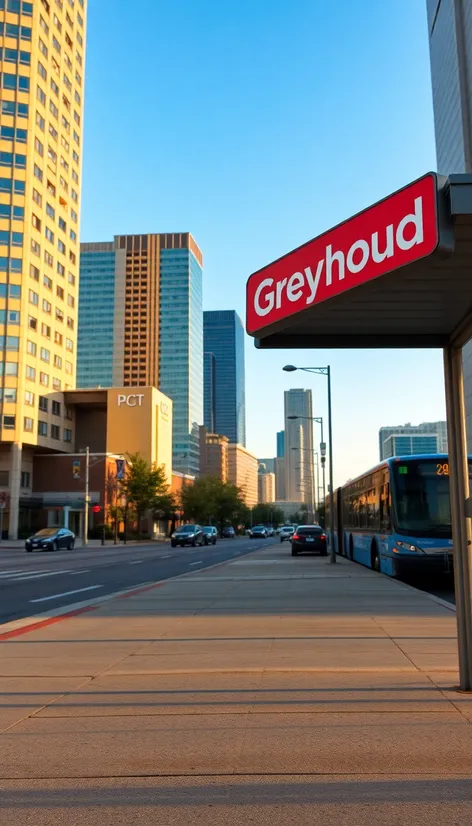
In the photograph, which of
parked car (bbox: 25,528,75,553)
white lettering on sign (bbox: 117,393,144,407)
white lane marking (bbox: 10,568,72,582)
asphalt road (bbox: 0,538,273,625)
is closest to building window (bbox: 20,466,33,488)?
white lettering on sign (bbox: 117,393,144,407)

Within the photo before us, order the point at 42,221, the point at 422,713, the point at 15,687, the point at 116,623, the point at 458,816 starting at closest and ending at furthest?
the point at 458,816 < the point at 422,713 < the point at 15,687 < the point at 116,623 < the point at 42,221

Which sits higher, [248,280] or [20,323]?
[20,323]

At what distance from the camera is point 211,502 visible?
10619 centimetres

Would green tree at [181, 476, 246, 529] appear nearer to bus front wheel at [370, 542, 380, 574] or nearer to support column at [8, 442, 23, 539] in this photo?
support column at [8, 442, 23, 539]

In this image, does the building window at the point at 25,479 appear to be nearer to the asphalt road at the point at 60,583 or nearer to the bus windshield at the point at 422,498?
the asphalt road at the point at 60,583

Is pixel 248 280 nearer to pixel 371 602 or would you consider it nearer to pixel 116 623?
pixel 116 623

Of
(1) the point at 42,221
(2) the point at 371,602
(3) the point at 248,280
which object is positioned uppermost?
(1) the point at 42,221

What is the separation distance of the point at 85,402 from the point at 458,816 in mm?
86978

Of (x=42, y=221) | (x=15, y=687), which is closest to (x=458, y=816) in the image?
(x=15, y=687)

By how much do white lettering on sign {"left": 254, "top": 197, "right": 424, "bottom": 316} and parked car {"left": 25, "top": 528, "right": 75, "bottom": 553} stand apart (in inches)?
1562

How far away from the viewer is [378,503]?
1920 centimetres

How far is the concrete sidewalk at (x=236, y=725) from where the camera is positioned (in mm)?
3697

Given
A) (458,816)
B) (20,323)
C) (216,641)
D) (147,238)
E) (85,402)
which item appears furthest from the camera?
(147,238)

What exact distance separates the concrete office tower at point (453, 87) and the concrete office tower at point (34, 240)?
43.0 metres
